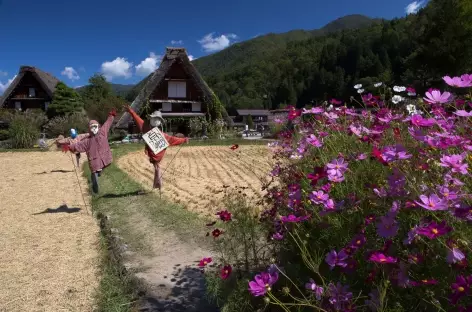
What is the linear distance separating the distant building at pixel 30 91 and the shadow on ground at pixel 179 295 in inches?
1541

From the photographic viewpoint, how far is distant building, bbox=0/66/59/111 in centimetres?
3775

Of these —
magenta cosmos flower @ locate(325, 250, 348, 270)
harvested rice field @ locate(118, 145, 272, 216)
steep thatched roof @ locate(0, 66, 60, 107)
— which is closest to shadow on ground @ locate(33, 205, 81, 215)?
harvested rice field @ locate(118, 145, 272, 216)

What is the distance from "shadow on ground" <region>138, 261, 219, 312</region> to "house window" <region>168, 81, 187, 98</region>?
84.1 feet

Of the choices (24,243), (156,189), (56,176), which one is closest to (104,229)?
(24,243)

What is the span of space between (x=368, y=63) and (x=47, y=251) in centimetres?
8334

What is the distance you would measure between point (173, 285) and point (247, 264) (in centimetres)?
83

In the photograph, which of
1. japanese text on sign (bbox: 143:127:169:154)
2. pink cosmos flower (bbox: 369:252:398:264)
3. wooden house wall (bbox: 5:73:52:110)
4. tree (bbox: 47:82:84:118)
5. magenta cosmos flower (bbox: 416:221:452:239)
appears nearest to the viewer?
magenta cosmos flower (bbox: 416:221:452:239)

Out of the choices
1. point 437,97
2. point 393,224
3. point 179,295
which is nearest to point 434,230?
point 393,224

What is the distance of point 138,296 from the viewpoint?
10.6ft

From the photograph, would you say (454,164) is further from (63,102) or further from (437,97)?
(63,102)

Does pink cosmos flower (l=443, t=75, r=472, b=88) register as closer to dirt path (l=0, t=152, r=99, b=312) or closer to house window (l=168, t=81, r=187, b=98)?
dirt path (l=0, t=152, r=99, b=312)

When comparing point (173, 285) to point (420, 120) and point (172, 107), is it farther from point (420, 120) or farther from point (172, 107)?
point (172, 107)

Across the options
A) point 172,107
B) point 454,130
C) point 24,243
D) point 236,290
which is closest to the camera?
point 454,130

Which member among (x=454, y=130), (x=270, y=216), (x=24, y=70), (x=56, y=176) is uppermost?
(x=24, y=70)
